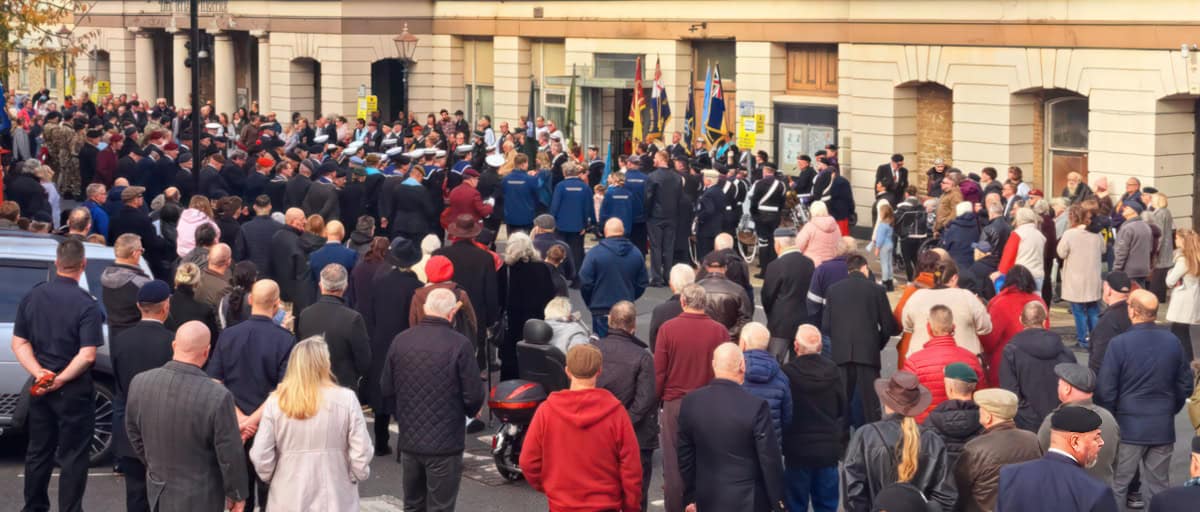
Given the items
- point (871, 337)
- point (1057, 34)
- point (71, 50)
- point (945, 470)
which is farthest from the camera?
point (1057, 34)

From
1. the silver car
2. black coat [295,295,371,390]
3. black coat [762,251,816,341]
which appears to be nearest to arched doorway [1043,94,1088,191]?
black coat [762,251,816,341]

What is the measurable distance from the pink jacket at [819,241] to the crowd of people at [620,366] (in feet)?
0.08

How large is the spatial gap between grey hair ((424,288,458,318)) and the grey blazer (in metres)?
1.84

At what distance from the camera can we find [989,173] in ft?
77.1

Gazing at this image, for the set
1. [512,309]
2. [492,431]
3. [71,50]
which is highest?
[71,50]

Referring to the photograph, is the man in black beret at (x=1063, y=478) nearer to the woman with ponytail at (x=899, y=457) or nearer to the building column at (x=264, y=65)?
the woman with ponytail at (x=899, y=457)

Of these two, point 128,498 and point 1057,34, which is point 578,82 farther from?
point 128,498

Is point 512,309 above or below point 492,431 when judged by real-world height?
above

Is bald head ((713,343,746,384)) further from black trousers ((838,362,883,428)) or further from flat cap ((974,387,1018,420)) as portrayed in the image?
black trousers ((838,362,883,428))

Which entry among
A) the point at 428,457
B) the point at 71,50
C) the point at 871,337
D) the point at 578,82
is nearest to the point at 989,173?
the point at 871,337

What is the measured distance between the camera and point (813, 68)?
33.6 m

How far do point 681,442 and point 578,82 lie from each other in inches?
1207

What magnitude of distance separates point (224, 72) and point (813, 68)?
23.7 metres

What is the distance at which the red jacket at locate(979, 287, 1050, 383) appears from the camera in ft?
44.4
